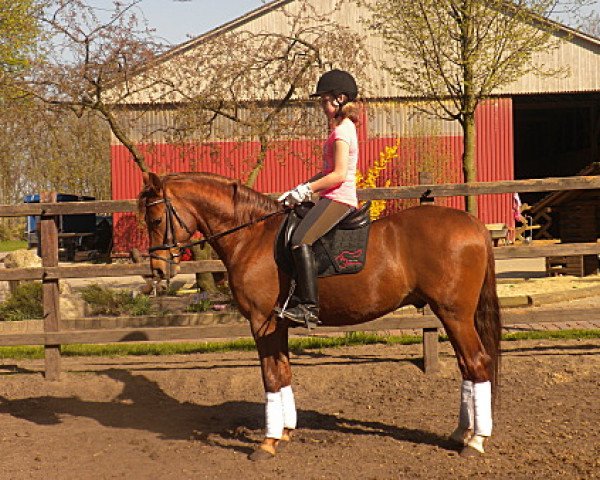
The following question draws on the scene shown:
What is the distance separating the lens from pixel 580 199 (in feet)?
52.3

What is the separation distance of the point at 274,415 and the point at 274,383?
0.80ft

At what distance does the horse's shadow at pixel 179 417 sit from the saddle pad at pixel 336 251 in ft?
4.70

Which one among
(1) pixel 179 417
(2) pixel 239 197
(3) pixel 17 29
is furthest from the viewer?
(3) pixel 17 29

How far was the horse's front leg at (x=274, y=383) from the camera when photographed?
570cm

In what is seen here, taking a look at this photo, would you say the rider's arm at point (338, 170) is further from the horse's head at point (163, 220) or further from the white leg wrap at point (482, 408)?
the white leg wrap at point (482, 408)

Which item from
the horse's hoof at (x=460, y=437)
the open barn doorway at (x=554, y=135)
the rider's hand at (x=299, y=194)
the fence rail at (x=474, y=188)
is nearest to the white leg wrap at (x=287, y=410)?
the horse's hoof at (x=460, y=437)

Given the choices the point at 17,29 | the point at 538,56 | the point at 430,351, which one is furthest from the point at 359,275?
the point at 538,56

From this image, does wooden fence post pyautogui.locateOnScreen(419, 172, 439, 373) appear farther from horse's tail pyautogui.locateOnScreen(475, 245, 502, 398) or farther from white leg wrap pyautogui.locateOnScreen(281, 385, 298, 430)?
white leg wrap pyautogui.locateOnScreen(281, 385, 298, 430)

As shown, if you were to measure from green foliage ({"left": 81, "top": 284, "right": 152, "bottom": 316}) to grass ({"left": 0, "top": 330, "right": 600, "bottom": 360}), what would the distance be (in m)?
2.92

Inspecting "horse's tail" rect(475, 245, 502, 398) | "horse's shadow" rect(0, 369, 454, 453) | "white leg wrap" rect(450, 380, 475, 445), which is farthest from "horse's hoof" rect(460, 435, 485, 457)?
"horse's tail" rect(475, 245, 502, 398)

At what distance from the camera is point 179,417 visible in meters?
6.83

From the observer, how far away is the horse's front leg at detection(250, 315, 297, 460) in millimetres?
5695

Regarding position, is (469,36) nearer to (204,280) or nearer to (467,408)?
(204,280)

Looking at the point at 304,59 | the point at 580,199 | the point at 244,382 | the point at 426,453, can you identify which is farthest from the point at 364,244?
the point at 580,199
